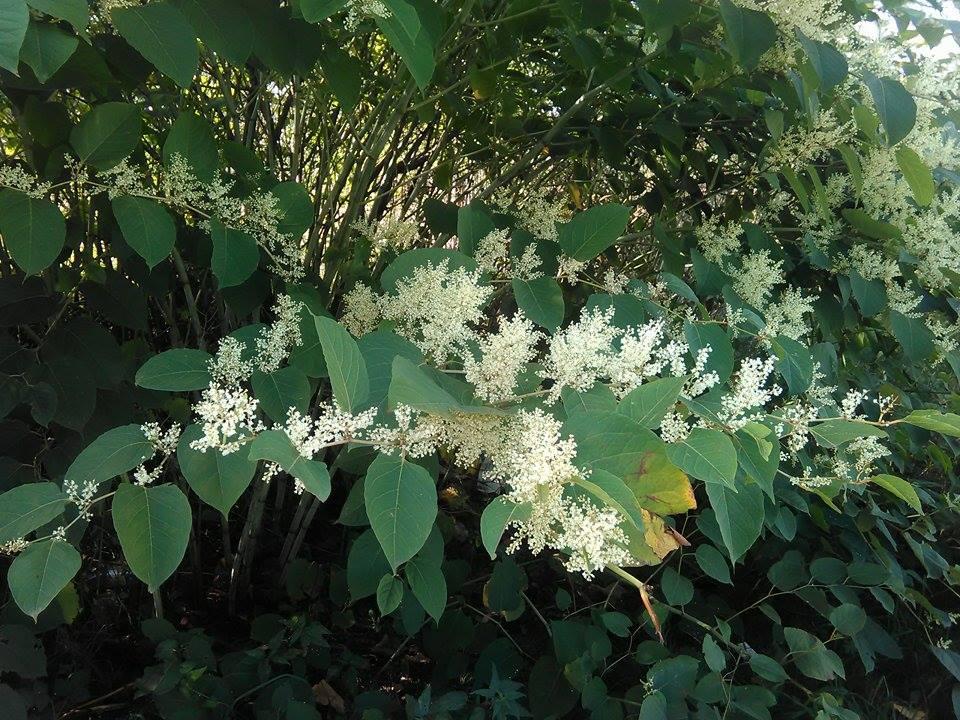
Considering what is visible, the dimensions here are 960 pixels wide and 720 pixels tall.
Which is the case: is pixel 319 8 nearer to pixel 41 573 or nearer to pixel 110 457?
pixel 110 457

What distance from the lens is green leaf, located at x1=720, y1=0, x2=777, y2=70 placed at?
1199 mm

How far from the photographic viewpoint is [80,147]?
1146 millimetres

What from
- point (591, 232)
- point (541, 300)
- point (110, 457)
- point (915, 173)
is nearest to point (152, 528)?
point (110, 457)

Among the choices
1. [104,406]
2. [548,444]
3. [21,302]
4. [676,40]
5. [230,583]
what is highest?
[676,40]

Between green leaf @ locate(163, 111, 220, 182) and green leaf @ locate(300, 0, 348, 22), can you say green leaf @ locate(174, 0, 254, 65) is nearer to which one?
green leaf @ locate(163, 111, 220, 182)

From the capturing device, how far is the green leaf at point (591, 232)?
4.27 feet

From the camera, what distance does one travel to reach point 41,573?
0.86 meters

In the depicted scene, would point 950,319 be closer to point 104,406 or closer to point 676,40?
point 676,40

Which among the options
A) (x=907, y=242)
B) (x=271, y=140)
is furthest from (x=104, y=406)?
(x=907, y=242)

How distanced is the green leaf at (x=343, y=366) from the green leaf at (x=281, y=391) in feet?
0.77

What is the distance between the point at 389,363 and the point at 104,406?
0.80 metres

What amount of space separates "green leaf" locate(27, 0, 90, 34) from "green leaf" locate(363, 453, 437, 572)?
58 centimetres

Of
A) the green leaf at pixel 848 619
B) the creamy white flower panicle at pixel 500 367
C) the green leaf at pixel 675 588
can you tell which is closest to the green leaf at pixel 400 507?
the creamy white flower panicle at pixel 500 367

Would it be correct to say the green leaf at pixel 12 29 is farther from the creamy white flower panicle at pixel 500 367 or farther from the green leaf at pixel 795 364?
the green leaf at pixel 795 364
